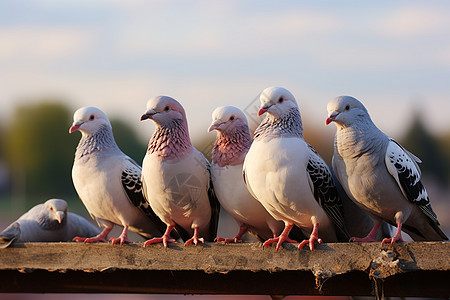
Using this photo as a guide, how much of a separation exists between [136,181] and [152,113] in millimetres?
773

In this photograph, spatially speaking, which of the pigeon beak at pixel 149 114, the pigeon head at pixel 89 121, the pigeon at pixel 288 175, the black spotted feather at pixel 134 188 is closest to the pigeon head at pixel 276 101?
the pigeon at pixel 288 175

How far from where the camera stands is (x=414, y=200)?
4.20 metres

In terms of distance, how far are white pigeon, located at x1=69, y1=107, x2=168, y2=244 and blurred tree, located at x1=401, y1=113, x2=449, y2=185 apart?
34.2 meters

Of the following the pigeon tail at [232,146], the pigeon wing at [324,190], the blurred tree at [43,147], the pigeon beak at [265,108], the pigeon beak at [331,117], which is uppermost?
the pigeon beak at [265,108]

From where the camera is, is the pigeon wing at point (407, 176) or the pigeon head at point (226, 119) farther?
the pigeon head at point (226, 119)

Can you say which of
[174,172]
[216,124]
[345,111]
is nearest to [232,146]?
[216,124]

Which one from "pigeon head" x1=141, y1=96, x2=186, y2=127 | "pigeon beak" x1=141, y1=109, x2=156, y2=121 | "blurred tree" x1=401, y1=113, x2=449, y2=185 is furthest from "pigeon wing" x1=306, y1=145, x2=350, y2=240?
"blurred tree" x1=401, y1=113, x2=449, y2=185

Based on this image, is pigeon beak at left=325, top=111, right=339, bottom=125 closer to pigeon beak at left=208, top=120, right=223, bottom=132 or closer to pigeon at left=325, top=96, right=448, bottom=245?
pigeon at left=325, top=96, right=448, bottom=245

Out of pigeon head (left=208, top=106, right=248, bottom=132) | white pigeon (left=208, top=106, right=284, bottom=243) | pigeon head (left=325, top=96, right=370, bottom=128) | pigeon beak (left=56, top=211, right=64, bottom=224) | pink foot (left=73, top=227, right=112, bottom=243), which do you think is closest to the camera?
pigeon head (left=325, top=96, right=370, bottom=128)

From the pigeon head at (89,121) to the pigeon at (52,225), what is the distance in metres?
0.95

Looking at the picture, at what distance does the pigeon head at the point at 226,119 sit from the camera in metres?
4.66

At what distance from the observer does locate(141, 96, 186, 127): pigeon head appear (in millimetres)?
4598

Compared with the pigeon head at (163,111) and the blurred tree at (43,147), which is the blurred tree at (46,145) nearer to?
the blurred tree at (43,147)

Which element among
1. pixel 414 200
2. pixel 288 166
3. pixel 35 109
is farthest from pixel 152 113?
pixel 35 109
